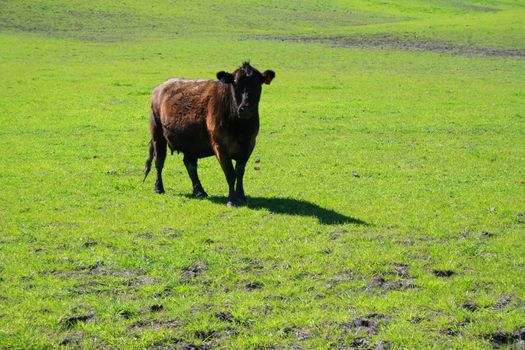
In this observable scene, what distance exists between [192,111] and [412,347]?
305 inches

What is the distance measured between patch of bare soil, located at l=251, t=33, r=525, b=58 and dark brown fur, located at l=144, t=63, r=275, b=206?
37266mm

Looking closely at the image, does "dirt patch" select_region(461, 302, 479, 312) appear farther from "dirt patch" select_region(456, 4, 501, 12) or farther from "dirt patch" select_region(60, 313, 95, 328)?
"dirt patch" select_region(456, 4, 501, 12)

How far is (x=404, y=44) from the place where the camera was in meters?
52.8

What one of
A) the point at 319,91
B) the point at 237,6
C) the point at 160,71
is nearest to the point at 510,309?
the point at 319,91

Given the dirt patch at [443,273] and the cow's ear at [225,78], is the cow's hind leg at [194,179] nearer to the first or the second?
the cow's ear at [225,78]

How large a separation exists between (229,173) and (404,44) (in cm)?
4277

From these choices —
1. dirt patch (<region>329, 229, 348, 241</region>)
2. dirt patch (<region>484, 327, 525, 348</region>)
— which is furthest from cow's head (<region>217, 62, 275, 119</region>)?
dirt patch (<region>484, 327, 525, 348</region>)

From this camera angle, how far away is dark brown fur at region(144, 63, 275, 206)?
1230 cm

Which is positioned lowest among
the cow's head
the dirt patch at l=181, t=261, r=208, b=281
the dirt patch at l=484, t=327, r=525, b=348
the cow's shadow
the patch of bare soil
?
the patch of bare soil

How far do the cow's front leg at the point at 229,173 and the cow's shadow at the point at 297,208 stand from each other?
0.28 meters

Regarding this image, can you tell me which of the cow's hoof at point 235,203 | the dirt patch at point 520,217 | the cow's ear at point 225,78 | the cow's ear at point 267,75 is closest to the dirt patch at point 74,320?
the cow's hoof at point 235,203

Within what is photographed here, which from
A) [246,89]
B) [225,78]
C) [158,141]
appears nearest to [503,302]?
[246,89]

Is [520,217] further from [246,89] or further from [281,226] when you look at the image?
[246,89]

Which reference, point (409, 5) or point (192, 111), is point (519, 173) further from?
point (409, 5)
